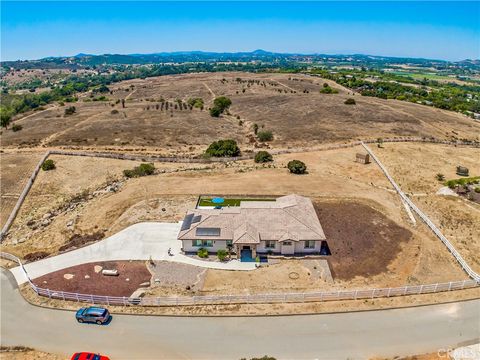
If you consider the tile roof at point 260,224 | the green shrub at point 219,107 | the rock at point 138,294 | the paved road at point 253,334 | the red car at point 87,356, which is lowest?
the paved road at point 253,334

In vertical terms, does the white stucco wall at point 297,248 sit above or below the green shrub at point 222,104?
below

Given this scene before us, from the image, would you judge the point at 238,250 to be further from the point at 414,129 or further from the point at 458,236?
the point at 414,129

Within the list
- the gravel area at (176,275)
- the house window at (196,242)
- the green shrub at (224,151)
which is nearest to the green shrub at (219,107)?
the green shrub at (224,151)

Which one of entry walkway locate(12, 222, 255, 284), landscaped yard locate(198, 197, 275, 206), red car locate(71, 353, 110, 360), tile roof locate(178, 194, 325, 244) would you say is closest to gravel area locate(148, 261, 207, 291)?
entry walkway locate(12, 222, 255, 284)

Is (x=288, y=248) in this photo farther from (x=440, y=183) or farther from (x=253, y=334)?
(x=440, y=183)

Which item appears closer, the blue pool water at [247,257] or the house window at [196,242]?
the blue pool water at [247,257]

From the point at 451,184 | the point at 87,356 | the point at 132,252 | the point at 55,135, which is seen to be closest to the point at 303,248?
the point at 132,252

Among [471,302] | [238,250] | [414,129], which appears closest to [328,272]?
[238,250]

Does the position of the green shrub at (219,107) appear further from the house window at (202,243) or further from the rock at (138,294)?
the rock at (138,294)
